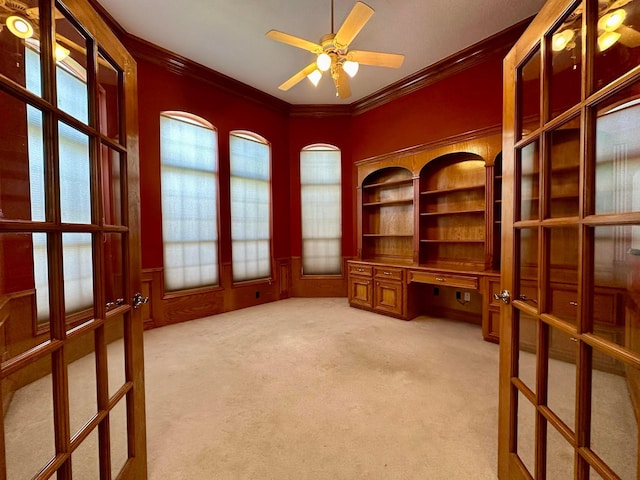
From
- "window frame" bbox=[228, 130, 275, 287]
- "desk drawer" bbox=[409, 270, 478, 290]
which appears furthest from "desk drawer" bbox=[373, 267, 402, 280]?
"window frame" bbox=[228, 130, 275, 287]

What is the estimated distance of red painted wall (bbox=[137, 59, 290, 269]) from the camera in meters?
3.71

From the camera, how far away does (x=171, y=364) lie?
277 centimetres

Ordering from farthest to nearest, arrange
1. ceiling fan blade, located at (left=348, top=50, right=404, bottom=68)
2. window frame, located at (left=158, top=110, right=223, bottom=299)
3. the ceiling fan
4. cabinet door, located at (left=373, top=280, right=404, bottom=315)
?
cabinet door, located at (left=373, top=280, right=404, bottom=315) < window frame, located at (left=158, top=110, right=223, bottom=299) < ceiling fan blade, located at (left=348, top=50, right=404, bottom=68) < the ceiling fan

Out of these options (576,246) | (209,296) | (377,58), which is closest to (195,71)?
(377,58)

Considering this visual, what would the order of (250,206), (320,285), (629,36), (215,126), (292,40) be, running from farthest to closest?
1. (320,285)
2. (250,206)
3. (215,126)
4. (292,40)
5. (629,36)

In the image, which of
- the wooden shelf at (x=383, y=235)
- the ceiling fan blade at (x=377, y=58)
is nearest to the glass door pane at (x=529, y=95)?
the ceiling fan blade at (x=377, y=58)

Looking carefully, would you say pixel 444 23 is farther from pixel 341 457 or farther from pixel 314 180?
pixel 341 457

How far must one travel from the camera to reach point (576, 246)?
0.96m

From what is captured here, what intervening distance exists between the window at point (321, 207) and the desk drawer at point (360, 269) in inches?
28.3

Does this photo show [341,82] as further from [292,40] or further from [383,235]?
[383,235]

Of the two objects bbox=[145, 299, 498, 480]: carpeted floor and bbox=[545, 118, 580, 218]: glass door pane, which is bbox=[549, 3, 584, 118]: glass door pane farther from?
bbox=[145, 299, 498, 480]: carpeted floor

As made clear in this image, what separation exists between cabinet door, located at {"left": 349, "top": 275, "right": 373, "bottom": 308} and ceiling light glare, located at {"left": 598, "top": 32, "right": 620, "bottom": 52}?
3.87m

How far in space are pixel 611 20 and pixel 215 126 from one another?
4.51m

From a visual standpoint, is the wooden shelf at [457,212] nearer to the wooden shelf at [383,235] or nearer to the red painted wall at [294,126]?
the wooden shelf at [383,235]
